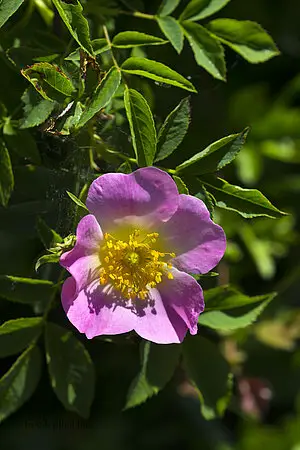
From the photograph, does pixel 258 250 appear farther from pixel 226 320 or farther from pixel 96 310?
pixel 96 310

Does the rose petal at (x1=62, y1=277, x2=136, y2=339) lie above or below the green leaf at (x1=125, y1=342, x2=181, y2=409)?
above

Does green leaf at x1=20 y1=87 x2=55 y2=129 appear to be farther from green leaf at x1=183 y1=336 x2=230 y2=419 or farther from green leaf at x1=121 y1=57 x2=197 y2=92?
green leaf at x1=183 y1=336 x2=230 y2=419

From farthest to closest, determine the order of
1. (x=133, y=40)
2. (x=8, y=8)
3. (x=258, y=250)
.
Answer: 1. (x=258, y=250)
2. (x=133, y=40)
3. (x=8, y=8)

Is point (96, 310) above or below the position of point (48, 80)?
below

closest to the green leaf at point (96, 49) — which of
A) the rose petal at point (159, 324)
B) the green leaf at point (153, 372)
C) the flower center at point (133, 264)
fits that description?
the flower center at point (133, 264)

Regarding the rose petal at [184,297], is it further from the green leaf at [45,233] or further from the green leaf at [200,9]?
the green leaf at [200,9]

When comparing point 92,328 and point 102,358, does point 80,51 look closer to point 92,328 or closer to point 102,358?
point 92,328

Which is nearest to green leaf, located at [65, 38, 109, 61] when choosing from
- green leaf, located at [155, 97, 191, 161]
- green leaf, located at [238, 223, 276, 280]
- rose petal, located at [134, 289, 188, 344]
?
green leaf, located at [155, 97, 191, 161]

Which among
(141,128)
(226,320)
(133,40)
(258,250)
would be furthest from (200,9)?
(258,250)
